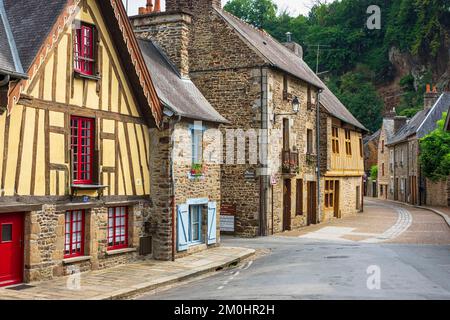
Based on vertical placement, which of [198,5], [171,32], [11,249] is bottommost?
[11,249]

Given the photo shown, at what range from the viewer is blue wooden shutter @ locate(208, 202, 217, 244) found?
18141 millimetres

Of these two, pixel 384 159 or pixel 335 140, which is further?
pixel 384 159

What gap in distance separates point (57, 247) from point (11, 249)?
1077mm

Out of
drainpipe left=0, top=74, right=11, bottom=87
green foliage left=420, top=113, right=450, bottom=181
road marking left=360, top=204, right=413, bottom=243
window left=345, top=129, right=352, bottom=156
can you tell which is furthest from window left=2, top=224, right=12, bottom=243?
green foliage left=420, top=113, right=450, bottom=181

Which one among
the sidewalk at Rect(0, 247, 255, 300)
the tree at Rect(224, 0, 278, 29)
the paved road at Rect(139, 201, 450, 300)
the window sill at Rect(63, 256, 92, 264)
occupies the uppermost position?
the tree at Rect(224, 0, 278, 29)

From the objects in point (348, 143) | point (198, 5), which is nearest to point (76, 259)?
point (198, 5)

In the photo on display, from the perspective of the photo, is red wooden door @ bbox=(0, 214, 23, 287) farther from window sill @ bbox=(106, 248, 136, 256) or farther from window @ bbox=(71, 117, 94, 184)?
window sill @ bbox=(106, 248, 136, 256)

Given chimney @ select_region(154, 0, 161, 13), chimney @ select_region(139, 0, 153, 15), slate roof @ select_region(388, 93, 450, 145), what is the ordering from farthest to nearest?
slate roof @ select_region(388, 93, 450, 145) → chimney @ select_region(139, 0, 153, 15) → chimney @ select_region(154, 0, 161, 13)

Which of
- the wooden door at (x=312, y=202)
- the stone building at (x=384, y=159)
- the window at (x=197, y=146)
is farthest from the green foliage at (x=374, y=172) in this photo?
the window at (x=197, y=146)

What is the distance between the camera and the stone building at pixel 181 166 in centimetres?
1583

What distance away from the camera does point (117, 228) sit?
48.8 ft

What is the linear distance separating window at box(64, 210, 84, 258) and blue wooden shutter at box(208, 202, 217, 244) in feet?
17.3

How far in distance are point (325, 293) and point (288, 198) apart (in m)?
14.6

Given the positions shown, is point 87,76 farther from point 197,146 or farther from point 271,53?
point 271,53
